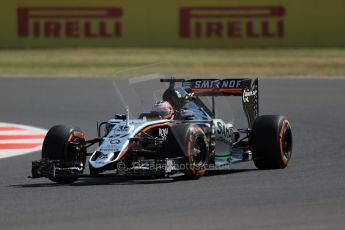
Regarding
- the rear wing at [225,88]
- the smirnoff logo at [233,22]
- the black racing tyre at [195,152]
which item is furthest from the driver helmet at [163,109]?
the smirnoff logo at [233,22]

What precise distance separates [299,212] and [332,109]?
1036 centimetres

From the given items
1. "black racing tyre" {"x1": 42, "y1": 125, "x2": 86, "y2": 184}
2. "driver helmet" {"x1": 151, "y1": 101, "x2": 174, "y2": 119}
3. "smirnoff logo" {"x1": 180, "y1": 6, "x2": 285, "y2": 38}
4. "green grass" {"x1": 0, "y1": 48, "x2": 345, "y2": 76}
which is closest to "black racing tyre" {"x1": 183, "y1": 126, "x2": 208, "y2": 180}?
"driver helmet" {"x1": 151, "y1": 101, "x2": 174, "y2": 119}

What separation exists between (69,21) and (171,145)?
20.8m

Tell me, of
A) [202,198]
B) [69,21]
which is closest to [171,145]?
[202,198]

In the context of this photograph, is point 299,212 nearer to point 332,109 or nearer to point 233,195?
point 233,195

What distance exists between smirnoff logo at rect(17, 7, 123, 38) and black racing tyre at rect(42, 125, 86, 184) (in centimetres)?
2008

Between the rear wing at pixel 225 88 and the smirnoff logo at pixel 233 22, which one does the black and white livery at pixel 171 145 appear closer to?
the rear wing at pixel 225 88

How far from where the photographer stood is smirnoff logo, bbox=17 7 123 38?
30062 mm

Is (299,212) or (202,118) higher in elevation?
A: (202,118)

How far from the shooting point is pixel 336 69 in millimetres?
25609

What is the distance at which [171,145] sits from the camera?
9.78 metres

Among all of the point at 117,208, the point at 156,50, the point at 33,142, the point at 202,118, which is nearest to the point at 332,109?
the point at 33,142

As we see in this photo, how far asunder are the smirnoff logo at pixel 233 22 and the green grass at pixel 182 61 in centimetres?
54

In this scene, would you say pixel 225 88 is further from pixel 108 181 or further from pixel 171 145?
pixel 108 181
